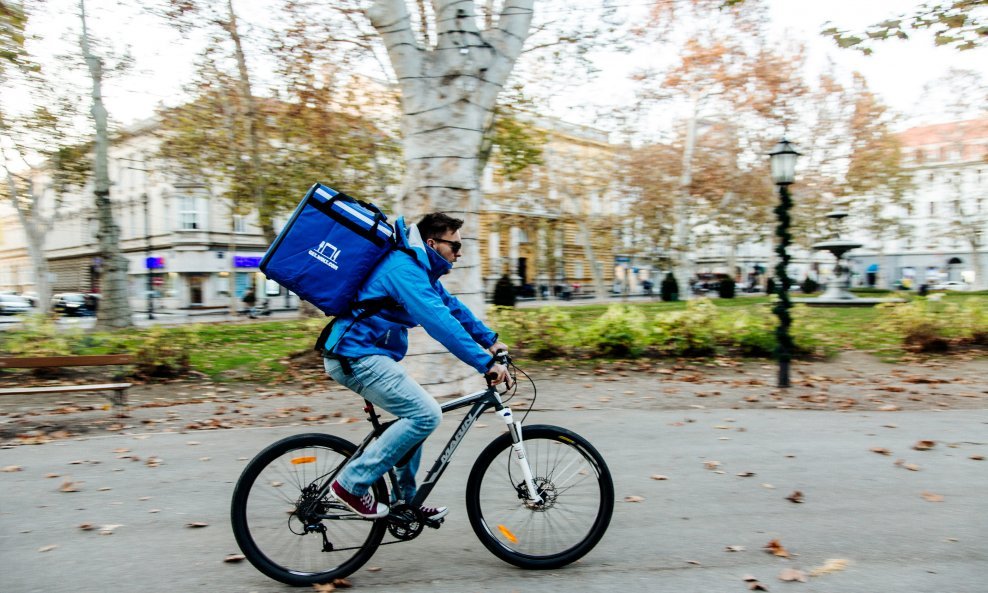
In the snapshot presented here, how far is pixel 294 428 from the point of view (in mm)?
7715

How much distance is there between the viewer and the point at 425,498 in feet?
12.4

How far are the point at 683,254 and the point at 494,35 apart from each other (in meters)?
25.6

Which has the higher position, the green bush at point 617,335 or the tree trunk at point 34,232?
the tree trunk at point 34,232

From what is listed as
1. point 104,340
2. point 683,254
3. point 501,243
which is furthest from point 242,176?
point 501,243

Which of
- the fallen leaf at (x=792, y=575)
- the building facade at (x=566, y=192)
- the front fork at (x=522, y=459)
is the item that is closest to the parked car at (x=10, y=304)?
the building facade at (x=566, y=192)

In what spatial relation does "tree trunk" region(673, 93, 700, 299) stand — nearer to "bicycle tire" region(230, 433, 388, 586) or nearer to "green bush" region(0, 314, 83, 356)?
"green bush" region(0, 314, 83, 356)

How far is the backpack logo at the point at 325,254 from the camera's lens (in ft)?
11.4

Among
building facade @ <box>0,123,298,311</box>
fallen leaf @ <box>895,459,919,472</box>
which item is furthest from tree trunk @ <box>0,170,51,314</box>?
fallen leaf @ <box>895,459,919,472</box>

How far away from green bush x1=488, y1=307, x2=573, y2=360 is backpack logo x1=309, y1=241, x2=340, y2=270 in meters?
8.75

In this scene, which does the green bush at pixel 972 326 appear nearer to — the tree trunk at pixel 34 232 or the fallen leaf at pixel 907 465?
the fallen leaf at pixel 907 465

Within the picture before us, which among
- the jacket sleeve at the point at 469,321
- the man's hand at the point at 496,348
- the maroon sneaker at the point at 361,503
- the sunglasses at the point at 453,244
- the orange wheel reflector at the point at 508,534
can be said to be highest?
the sunglasses at the point at 453,244

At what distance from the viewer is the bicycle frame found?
3.73 m

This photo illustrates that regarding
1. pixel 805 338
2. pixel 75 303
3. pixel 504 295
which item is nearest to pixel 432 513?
pixel 805 338

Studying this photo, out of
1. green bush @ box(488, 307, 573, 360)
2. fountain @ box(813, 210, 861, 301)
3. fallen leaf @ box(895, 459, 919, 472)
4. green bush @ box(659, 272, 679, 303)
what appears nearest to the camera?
fallen leaf @ box(895, 459, 919, 472)
